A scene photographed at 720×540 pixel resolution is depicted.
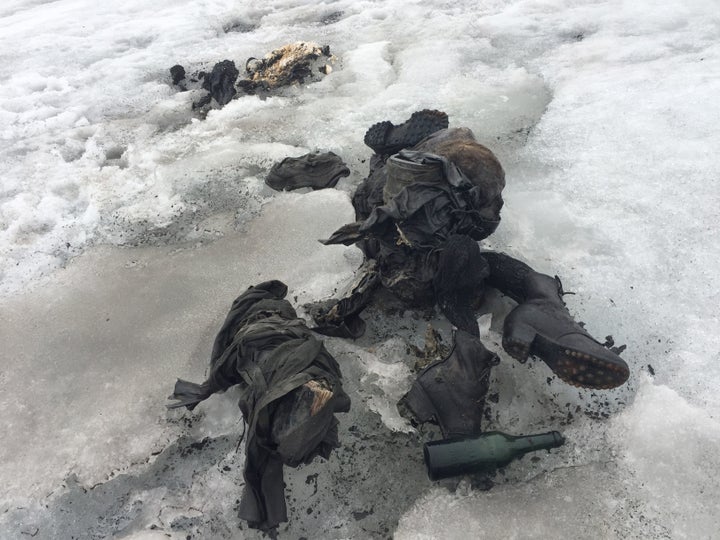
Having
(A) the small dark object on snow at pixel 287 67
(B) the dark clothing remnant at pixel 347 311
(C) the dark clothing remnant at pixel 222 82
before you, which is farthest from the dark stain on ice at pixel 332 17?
(B) the dark clothing remnant at pixel 347 311

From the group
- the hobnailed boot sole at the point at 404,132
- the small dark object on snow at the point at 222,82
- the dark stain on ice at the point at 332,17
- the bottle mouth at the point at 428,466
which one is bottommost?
the bottle mouth at the point at 428,466

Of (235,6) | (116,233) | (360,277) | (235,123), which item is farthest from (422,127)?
(235,6)

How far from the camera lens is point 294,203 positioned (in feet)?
10.7

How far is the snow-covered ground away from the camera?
1.80m

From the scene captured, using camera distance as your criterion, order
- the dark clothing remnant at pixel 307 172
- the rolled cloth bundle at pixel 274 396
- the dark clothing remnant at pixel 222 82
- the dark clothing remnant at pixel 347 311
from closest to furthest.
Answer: the rolled cloth bundle at pixel 274 396
the dark clothing remnant at pixel 347 311
the dark clothing remnant at pixel 307 172
the dark clothing remnant at pixel 222 82

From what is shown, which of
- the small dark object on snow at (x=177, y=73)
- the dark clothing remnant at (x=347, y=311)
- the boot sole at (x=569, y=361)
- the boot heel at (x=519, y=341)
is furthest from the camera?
the small dark object on snow at (x=177, y=73)

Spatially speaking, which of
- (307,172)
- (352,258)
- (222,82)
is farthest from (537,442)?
(222,82)

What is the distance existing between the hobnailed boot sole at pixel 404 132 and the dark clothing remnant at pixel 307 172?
1.07 ft

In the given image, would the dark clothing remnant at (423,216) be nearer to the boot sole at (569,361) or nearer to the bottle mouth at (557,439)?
the boot sole at (569,361)

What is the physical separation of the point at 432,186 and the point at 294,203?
3.92ft

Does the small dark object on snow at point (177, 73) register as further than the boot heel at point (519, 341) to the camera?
Yes

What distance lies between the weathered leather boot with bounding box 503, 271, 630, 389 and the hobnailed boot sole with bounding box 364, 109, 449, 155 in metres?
1.42

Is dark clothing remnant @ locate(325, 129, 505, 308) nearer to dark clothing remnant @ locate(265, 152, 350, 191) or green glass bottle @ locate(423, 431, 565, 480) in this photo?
green glass bottle @ locate(423, 431, 565, 480)

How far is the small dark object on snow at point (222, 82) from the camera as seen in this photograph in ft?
14.6
